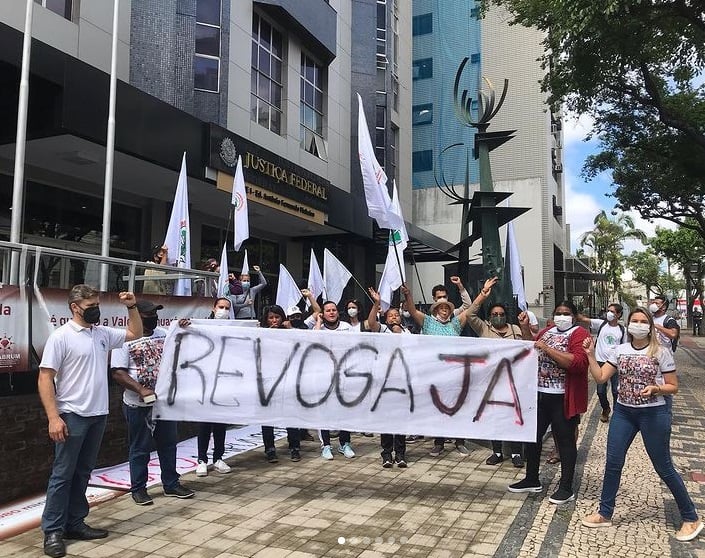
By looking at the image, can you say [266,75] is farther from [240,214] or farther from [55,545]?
[55,545]

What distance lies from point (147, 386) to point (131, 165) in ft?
23.6

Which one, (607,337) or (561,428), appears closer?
(561,428)

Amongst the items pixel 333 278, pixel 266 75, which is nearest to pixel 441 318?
pixel 333 278

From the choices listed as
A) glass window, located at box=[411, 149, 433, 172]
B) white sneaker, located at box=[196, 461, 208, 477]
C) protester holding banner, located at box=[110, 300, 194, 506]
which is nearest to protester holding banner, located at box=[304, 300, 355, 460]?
white sneaker, located at box=[196, 461, 208, 477]

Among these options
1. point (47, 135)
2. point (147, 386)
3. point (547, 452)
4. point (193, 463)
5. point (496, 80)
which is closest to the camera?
point (147, 386)

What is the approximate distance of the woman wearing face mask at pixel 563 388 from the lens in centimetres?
513

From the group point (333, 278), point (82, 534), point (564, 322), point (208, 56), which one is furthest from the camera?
point (208, 56)

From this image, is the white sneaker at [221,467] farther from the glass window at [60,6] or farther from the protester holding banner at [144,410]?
the glass window at [60,6]

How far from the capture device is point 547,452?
7062 mm

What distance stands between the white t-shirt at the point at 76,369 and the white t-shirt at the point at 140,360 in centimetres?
74

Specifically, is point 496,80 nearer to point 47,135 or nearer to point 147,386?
point 47,135

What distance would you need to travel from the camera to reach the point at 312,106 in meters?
19.0

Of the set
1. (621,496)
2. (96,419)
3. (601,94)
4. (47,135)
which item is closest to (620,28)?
(601,94)

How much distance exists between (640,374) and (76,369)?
13.2 ft
